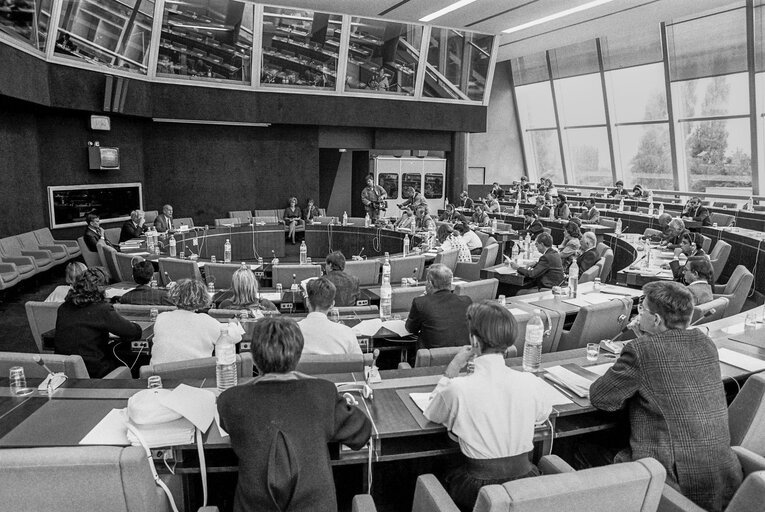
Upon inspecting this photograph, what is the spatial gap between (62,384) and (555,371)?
104 inches

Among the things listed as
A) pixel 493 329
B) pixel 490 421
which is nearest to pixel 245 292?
pixel 493 329

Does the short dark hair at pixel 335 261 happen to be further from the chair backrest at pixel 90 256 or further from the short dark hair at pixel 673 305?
the chair backrest at pixel 90 256

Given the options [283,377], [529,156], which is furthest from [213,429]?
[529,156]

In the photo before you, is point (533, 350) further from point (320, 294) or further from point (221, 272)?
point (221, 272)

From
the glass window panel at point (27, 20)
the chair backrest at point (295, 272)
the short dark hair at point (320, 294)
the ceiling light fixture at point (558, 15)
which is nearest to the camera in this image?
the short dark hair at point (320, 294)

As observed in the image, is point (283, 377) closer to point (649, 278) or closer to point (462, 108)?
point (649, 278)

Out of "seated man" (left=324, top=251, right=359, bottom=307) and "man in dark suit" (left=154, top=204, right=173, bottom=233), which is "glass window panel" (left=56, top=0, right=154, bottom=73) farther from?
"seated man" (left=324, top=251, right=359, bottom=307)

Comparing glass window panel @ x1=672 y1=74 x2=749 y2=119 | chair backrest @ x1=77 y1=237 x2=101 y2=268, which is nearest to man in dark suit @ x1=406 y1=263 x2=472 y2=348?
chair backrest @ x1=77 y1=237 x2=101 y2=268

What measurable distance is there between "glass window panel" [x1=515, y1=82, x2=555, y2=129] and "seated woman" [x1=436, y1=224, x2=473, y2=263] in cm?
1406

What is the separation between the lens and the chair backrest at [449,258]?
23.5 ft

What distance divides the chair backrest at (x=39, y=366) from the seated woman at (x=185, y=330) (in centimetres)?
43

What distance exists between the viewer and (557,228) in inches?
455

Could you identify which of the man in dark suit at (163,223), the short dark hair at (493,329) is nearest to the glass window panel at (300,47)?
the man in dark suit at (163,223)

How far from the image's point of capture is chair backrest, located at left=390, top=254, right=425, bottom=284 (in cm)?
692
